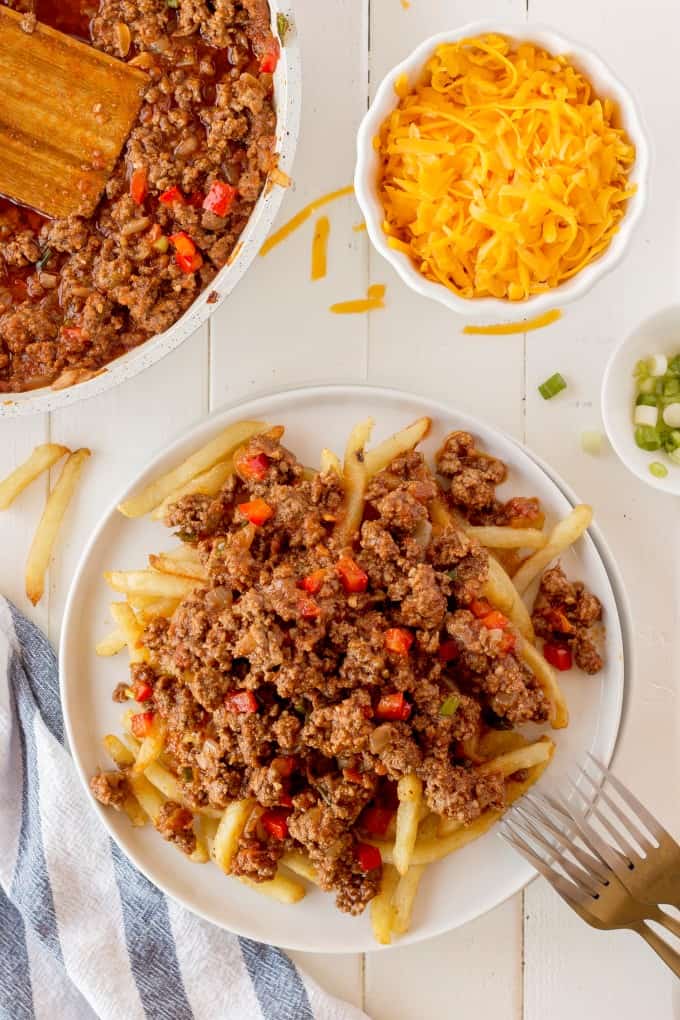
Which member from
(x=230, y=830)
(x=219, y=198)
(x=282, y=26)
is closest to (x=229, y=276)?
(x=219, y=198)

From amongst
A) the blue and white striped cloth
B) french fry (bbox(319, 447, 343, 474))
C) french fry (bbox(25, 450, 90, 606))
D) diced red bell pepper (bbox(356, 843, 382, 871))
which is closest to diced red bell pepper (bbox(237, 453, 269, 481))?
french fry (bbox(319, 447, 343, 474))

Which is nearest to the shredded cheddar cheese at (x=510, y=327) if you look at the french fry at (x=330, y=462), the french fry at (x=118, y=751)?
the french fry at (x=330, y=462)

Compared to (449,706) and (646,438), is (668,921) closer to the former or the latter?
(449,706)

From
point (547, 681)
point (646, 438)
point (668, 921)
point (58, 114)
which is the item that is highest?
point (58, 114)

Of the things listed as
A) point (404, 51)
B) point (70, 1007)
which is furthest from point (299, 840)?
point (404, 51)

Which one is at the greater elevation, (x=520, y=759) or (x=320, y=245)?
(x=320, y=245)

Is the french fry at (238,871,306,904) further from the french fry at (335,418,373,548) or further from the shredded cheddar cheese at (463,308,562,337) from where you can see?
the shredded cheddar cheese at (463,308,562,337)

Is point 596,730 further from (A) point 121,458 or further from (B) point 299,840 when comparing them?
(A) point 121,458
